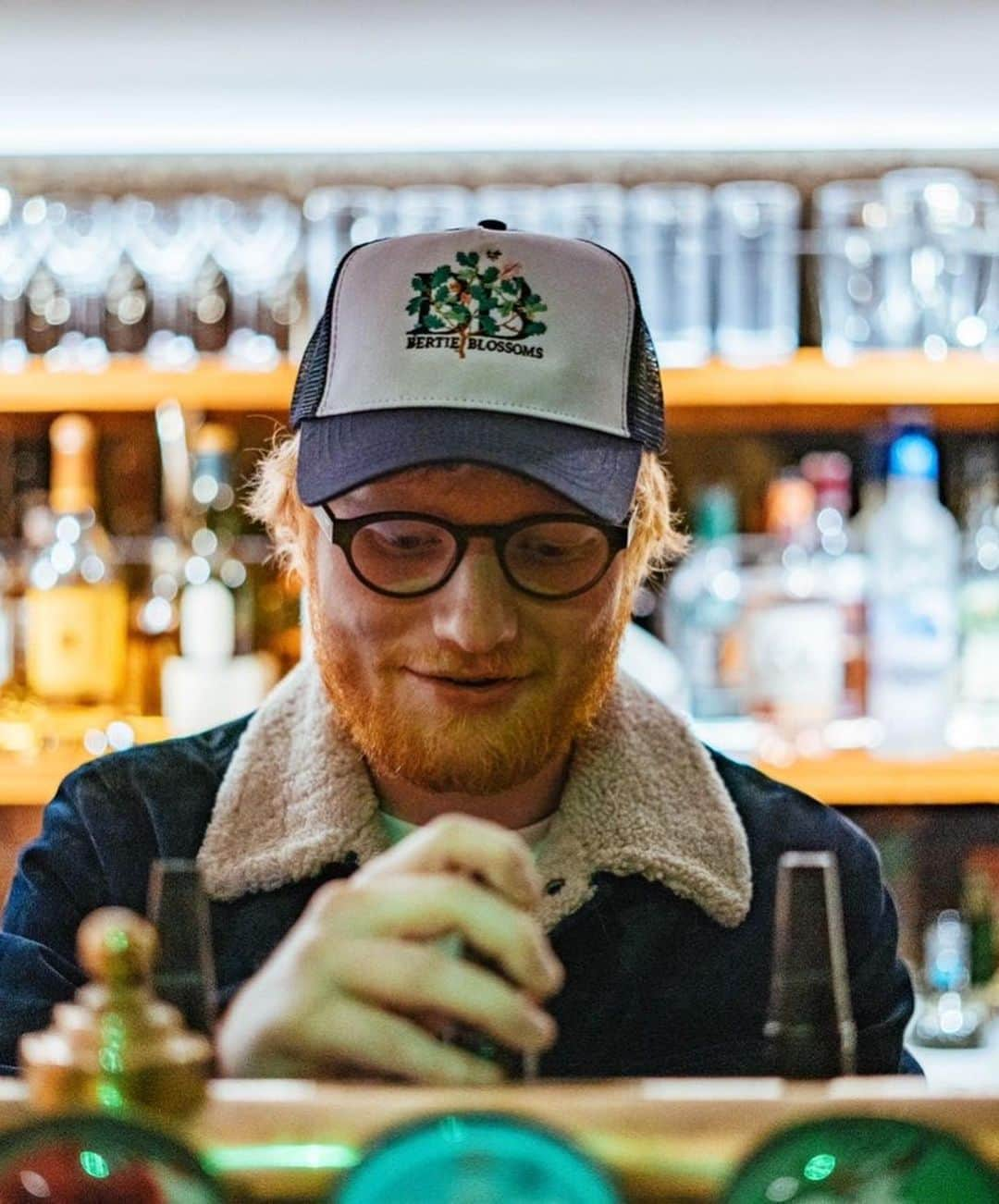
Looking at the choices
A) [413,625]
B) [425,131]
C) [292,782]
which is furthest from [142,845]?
[425,131]

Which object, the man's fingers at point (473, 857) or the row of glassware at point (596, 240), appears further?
the row of glassware at point (596, 240)

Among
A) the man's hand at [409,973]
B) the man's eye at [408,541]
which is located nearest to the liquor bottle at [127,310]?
the man's eye at [408,541]

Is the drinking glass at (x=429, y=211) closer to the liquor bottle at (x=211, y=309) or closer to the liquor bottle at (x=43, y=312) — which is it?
the liquor bottle at (x=211, y=309)

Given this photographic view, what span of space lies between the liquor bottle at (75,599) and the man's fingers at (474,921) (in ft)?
4.88

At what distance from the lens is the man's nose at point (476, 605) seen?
2.13 feet

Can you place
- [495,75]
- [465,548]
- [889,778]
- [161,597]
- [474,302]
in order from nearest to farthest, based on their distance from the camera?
[465,548] < [474,302] < [495,75] < [889,778] < [161,597]

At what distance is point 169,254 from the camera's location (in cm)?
179

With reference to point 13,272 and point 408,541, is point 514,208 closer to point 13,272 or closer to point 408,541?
point 13,272

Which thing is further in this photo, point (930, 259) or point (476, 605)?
point (930, 259)

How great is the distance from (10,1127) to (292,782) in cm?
Answer: 50

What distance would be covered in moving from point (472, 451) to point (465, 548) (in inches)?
3.2

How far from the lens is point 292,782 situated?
0.85 m

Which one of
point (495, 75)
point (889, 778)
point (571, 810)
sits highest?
point (495, 75)

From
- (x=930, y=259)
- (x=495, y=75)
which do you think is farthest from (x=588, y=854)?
(x=930, y=259)
